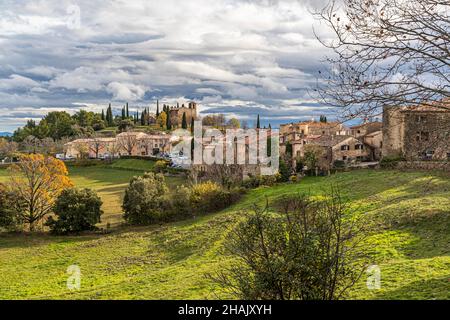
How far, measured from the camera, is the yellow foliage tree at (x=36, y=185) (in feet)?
86.5

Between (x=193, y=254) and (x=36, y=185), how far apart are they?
575 inches

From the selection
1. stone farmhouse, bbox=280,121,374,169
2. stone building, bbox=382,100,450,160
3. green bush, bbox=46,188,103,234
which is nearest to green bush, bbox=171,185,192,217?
green bush, bbox=46,188,103,234

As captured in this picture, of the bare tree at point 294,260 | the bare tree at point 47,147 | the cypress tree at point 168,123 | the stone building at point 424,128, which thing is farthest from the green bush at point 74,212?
the cypress tree at point 168,123

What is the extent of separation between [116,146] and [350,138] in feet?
164

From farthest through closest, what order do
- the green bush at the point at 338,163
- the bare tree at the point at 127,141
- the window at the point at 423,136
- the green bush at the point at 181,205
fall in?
the bare tree at the point at 127,141 < the green bush at the point at 338,163 < the green bush at the point at 181,205 < the window at the point at 423,136

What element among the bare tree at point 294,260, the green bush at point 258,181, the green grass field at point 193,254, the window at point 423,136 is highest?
the window at point 423,136

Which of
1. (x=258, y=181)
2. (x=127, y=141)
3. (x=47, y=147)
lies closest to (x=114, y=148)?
(x=127, y=141)

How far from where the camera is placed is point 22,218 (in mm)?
25938

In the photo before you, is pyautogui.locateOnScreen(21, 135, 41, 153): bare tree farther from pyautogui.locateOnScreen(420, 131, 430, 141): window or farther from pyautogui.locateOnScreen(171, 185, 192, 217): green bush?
pyautogui.locateOnScreen(420, 131, 430, 141): window

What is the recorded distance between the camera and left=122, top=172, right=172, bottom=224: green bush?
1056 inches

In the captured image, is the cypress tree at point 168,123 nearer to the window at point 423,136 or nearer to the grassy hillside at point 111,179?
the grassy hillside at point 111,179

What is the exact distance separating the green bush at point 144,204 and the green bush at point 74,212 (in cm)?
212

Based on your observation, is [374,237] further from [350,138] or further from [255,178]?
[350,138]

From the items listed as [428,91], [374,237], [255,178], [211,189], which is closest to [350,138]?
[255,178]
